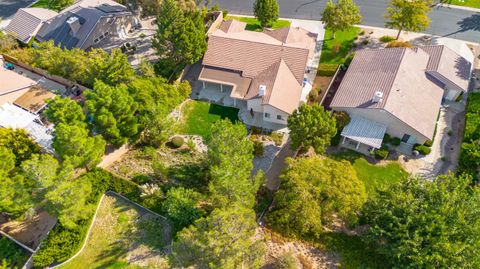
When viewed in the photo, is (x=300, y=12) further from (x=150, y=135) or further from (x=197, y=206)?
(x=197, y=206)

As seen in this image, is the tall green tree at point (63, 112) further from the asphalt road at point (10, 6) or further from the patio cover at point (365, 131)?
the asphalt road at point (10, 6)

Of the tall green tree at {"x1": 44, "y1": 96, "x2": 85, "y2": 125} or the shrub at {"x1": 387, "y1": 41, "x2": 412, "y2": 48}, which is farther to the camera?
the shrub at {"x1": 387, "y1": 41, "x2": 412, "y2": 48}

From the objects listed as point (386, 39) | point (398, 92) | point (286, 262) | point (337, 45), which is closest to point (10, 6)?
point (337, 45)

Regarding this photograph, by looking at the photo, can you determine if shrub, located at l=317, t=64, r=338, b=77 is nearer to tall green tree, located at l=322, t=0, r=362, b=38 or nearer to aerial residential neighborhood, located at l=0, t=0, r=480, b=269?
aerial residential neighborhood, located at l=0, t=0, r=480, b=269

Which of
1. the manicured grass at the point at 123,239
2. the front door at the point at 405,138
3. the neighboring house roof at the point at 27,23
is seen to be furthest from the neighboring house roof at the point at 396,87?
the neighboring house roof at the point at 27,23

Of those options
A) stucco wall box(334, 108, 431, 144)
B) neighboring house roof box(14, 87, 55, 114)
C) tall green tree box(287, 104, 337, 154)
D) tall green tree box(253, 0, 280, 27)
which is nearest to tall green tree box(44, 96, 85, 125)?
neighboring house roof box(14, 87, 55, 114)

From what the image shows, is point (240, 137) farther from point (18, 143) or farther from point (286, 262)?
point (18, 143)

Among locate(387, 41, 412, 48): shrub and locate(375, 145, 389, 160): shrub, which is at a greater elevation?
locate(387, 41, 412, 48): shrub
